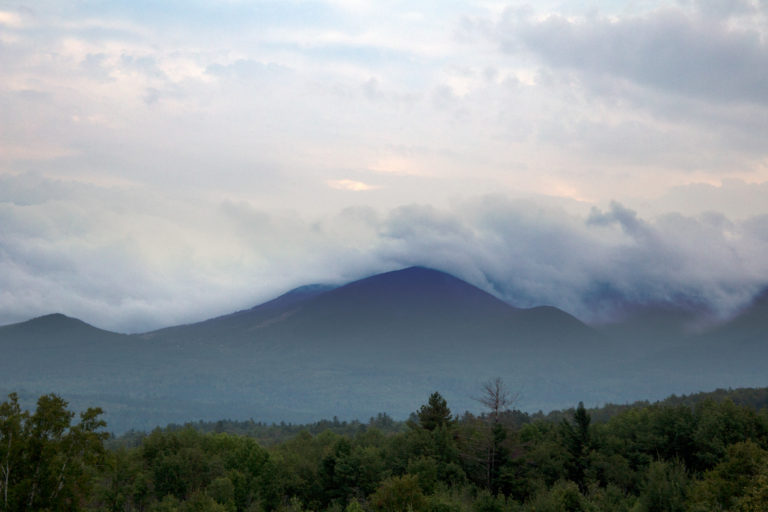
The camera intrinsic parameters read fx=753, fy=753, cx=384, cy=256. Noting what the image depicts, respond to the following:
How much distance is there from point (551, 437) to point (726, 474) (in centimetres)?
3143

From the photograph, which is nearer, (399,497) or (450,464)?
(399,497)

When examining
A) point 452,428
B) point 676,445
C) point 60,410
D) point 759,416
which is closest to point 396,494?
point 60,410

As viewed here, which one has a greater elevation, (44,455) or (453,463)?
(44,455)

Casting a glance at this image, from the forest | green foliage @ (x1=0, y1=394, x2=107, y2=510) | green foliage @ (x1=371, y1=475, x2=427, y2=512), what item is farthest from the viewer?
the forest

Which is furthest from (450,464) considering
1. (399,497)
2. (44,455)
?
(44,455)

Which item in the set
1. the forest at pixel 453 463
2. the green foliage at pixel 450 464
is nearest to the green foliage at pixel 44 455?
the forest at pixel 453 463

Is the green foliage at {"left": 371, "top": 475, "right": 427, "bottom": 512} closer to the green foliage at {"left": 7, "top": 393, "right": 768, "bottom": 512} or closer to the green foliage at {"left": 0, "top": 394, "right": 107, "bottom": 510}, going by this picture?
the green foliage at {"left": 7, "top": 393, "right": 768, "bottom": 512}

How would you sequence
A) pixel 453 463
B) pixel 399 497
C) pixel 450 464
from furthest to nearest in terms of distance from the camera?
pixel 453 463
pixel 450 464
pixel 399 497

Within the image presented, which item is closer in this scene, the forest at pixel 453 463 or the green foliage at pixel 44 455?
the green foliage at pixel 44 455

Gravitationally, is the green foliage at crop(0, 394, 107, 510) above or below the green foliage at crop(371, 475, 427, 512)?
above

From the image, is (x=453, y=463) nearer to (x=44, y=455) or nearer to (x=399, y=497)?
(x=399, y=497)

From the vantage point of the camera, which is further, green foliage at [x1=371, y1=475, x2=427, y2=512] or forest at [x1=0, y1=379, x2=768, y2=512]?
forest at [x1=0, y1=379, x2=768, y2=512]

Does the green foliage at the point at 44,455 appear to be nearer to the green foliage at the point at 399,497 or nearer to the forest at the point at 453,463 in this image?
the forest at the point at 453,463

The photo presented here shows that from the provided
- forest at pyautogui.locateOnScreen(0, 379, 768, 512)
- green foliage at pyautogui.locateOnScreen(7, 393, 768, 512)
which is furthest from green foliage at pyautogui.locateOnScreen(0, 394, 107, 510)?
green foliage at pyautogui.locateOnScreen(7, 393, 768, 512)
